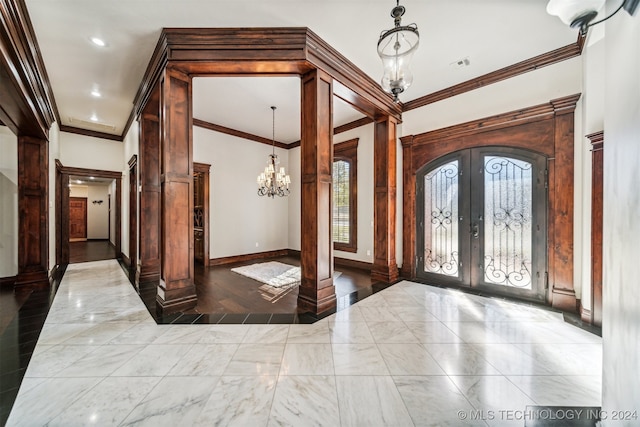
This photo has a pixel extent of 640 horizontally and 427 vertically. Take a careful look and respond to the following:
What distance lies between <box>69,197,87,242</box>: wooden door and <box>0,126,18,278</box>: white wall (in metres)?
9.09

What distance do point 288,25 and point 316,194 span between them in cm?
195

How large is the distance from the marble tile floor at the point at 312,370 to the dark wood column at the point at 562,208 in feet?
1.61

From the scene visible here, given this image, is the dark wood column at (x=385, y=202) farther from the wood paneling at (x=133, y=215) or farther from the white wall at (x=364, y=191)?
the wood paneling at (x=133, y=215)

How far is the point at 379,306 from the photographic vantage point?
3.45 metres

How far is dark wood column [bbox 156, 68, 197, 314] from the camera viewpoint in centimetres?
310

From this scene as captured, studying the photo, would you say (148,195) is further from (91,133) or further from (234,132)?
(91,133)

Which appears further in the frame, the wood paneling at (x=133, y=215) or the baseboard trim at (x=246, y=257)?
the baseboard trim at (x=246, y=257)

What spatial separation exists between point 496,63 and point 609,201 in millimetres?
3189

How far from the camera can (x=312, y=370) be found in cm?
203

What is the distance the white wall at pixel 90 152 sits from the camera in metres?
6.08

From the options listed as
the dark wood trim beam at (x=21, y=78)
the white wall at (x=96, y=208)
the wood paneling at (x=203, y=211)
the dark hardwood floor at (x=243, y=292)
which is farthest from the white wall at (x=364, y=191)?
the white wall at (x=96, y=208)

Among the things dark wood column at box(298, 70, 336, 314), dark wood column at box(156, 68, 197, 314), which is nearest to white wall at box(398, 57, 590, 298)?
dark wood column at box(298, 70, 336, 314)

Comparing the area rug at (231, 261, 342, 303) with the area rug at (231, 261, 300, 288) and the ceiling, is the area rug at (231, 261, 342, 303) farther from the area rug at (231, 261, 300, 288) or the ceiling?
the ceiling

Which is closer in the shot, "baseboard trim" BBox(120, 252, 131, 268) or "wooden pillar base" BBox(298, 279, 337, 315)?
"wooden pillar base" BBox(298, 279, 337, 315)
